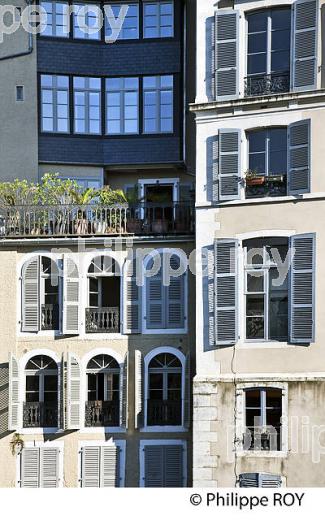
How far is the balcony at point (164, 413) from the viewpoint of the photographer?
89.9ft

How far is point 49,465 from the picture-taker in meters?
27.5

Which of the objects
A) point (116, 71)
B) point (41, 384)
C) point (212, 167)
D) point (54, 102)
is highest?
point (116, 71)

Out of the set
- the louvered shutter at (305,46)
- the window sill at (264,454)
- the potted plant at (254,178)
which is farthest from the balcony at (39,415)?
the louvered shutter at (305,46)

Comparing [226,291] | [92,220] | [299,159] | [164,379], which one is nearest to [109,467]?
[164,379]

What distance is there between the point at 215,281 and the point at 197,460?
4019mm

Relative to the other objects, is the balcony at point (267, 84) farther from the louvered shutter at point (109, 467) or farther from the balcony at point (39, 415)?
the louvered shutter at point (109, 467)

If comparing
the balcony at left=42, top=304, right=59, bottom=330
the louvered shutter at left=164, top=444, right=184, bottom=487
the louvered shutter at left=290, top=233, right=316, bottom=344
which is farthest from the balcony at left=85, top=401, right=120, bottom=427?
the louvered shutter at left=290, top=233, right=316, bottom=344

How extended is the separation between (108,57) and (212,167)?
7777mm

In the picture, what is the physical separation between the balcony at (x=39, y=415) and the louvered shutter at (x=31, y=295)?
6.04ft

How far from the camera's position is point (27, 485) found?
2739 cm

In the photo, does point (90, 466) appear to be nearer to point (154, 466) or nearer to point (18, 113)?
point (154, 466)
